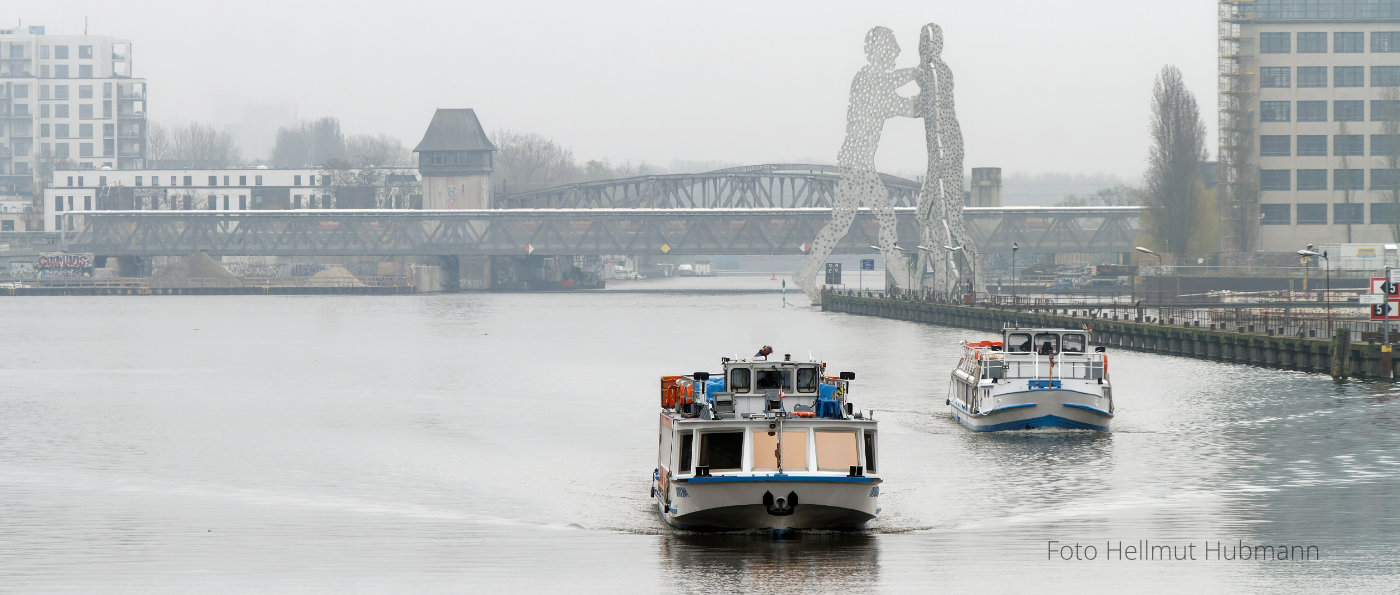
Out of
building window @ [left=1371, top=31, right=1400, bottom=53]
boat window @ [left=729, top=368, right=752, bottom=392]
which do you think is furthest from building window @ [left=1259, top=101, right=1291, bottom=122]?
boat window @ [left=729, top=368, right=752, bottom=392]

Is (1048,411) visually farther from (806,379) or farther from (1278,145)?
(1278,145)

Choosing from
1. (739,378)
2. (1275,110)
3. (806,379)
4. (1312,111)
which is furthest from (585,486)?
(1312,111)

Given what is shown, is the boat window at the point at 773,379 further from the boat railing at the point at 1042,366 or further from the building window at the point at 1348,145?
the building window at the point at 1348,145

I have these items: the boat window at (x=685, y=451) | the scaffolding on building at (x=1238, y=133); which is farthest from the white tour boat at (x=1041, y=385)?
the scaffolding on building at (x=1238, y=133)

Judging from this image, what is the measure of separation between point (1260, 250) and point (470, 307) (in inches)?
3111

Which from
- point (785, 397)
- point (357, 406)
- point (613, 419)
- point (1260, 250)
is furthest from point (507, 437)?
point (1260, 250)

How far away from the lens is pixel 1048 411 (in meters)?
51.5

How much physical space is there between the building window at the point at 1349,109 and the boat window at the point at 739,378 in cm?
12805

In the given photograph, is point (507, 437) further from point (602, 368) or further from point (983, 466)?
point (602, 368)

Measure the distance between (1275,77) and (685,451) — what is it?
132 metres

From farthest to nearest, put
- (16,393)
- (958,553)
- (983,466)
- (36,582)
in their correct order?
(16,393)
(983,466)
(958,553)
(36,582)

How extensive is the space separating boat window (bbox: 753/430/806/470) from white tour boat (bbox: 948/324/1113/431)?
20044 millimetres

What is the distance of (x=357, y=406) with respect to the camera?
6562cm

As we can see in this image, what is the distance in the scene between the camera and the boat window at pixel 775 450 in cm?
3225
